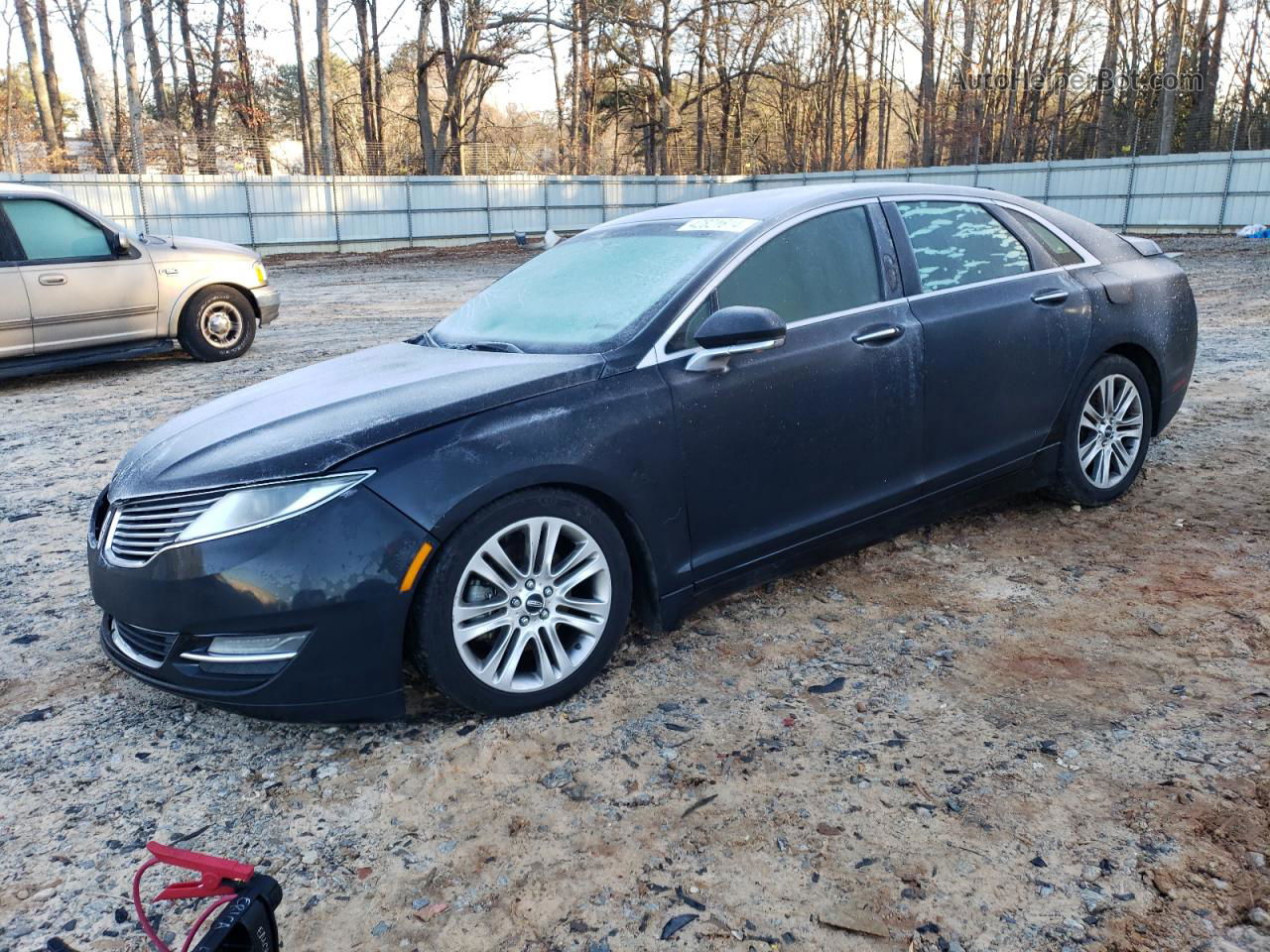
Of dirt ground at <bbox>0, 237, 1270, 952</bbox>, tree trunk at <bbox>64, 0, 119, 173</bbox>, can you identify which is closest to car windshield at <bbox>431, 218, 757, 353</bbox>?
dirt ground at <bbox>0, 237, 1270, 952</bbox>

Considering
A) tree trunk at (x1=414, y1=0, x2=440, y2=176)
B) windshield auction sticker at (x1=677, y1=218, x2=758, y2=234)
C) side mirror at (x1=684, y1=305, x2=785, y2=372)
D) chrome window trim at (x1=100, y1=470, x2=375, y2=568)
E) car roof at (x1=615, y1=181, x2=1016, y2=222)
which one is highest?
tree trunk at (x1=414, y1=0, x2=440, y2=176)

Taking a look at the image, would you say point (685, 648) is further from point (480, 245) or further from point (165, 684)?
point (480, 245)

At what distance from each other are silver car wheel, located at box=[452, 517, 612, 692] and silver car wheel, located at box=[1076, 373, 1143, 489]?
2.64m

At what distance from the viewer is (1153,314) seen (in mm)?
4672

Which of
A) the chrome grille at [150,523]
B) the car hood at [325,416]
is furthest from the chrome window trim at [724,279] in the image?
the chrome grille at [150,523]

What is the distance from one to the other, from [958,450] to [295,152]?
134ft

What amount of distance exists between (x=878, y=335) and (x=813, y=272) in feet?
1.15

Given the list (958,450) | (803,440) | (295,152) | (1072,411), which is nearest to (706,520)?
(803,440)

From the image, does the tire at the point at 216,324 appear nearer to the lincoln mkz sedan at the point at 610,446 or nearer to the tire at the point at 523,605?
the lincoln mkz sedan at the point at 610,446

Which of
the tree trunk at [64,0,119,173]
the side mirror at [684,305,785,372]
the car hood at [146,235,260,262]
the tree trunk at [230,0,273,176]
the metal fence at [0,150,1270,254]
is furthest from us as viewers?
the tree trunk at [230,0,273,176]

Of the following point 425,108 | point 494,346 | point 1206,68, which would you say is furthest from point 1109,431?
point 1206,68

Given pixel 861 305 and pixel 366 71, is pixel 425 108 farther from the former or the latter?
pixel 861 305

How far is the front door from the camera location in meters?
3.31

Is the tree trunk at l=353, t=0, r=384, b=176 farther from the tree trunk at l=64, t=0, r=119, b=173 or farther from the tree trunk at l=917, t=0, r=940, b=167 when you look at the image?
the tree trunk at l=917, t=0, r=940, b=167
